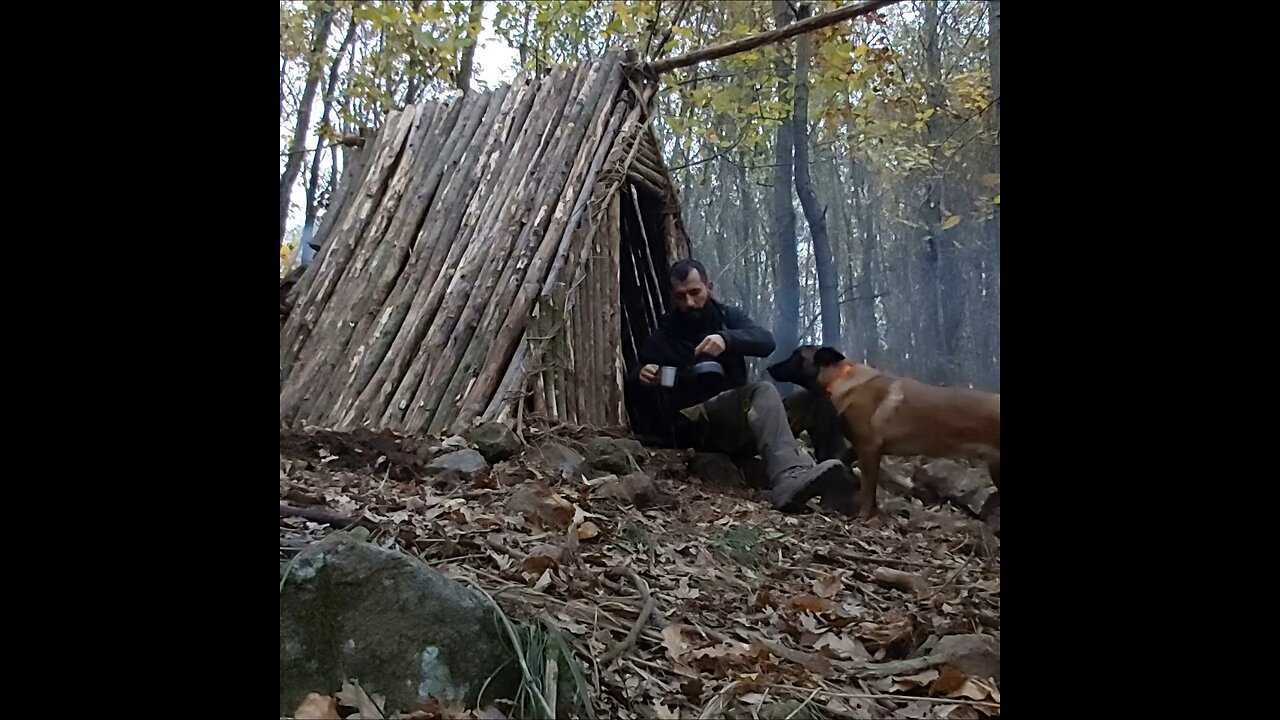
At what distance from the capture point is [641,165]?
2.41 metres

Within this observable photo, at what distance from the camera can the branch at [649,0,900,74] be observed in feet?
5.09

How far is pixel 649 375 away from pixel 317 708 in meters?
1.04

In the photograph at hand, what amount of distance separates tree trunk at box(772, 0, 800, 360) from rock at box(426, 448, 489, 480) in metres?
0.62

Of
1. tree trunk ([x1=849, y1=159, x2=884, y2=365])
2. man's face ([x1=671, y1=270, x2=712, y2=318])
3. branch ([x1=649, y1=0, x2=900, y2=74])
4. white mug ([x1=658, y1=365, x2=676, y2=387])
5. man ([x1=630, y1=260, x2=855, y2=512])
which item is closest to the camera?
tree trunk ([x1=849, y1=159, x2=884, y2=365])

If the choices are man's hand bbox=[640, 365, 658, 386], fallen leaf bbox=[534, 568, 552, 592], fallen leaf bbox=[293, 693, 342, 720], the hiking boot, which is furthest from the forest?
fallen leaf bbox=[293, 693, 342, 720]

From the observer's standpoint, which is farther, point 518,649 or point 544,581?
point 544,581

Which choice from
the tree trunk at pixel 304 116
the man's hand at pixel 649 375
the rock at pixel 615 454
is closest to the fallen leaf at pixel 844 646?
the rock at pixel 615 454

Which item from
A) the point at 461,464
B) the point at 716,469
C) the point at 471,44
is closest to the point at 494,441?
the point at 461,464

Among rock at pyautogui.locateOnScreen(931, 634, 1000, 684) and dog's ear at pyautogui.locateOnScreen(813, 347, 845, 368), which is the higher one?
dog's ear at pyautogui.locateOnScreen(813, 347, 845, 368)

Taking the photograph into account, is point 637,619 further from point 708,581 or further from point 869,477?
point 869,477

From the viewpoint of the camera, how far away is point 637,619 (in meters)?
1.17

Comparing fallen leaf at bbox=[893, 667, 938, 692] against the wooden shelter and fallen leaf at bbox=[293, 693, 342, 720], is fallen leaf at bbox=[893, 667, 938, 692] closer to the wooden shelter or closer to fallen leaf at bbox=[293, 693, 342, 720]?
fallen leaf at bbox=[293, 693, 342, 720]
